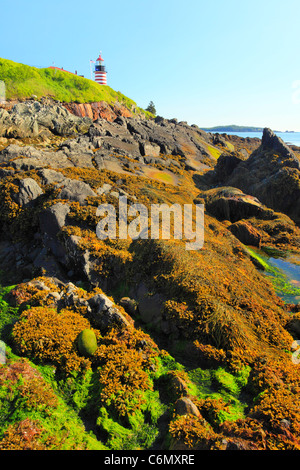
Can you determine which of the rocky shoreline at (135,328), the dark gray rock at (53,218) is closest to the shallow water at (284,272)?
the rocky shoreline at (135,328)

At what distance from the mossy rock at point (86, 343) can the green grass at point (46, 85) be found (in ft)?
227

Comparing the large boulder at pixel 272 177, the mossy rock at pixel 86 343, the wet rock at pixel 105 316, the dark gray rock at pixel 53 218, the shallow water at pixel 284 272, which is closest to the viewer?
the mossy rock at pixel 86 343

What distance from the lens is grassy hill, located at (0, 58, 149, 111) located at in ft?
213

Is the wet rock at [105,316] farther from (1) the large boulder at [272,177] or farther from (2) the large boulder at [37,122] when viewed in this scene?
(2) the large boulder at [37,122]

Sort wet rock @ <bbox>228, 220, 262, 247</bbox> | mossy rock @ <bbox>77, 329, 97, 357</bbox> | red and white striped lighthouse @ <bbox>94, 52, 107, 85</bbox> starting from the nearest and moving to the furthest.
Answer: mossy rock @ <bbox>77, 329, 97, 357</bbox>, wet rock @ <bbox>228, 220, 262, 247</bbox>, red and white striped lighthouse @ <bbox>94, 52, 107, 85</bbox>

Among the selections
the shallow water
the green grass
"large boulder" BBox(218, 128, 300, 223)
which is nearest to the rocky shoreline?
the shallow water

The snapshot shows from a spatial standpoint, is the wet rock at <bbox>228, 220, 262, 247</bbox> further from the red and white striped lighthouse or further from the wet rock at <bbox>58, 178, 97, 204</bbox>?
the red and white striped lighthouse

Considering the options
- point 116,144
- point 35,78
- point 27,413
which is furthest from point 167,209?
point 35,78

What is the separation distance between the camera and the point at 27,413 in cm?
779

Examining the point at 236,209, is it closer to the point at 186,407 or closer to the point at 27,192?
the point at 27,192

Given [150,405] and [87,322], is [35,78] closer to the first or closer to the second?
[87,322]

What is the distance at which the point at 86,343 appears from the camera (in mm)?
10258

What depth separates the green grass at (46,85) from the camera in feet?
213
